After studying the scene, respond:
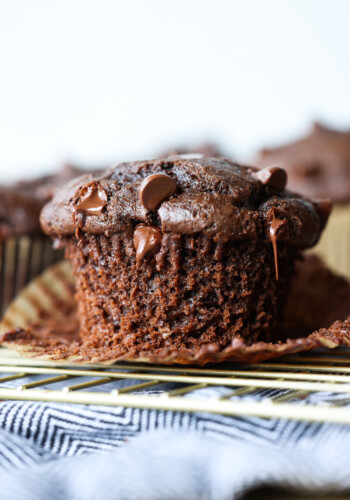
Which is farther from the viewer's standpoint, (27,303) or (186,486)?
(27,303)

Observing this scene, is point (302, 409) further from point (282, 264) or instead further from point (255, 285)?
point (282, 264)

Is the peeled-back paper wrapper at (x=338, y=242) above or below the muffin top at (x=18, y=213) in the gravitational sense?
below

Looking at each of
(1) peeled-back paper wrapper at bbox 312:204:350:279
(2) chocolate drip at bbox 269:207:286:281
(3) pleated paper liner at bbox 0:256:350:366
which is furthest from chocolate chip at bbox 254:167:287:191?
(1) peeled-back paper wrapper at bbox 312:204:350:279

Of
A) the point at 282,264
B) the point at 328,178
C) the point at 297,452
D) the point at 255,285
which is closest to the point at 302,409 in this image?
the point at 297,452

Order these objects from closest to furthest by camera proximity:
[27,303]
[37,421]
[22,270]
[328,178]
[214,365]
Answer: [37,421]
[214,365]
[27,303]
[22,270]
[328,178]

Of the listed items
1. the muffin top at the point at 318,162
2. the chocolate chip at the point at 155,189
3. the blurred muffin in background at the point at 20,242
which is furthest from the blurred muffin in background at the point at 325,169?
the chocolate chip at the point at 155,189

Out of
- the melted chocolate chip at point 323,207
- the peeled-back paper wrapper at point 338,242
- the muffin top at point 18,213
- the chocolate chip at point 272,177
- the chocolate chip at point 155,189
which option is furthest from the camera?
the peeled-back paper wrapper at point 338,242

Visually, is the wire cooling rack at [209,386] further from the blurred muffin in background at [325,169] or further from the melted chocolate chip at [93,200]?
the blurred muffin in background at [325,169]
